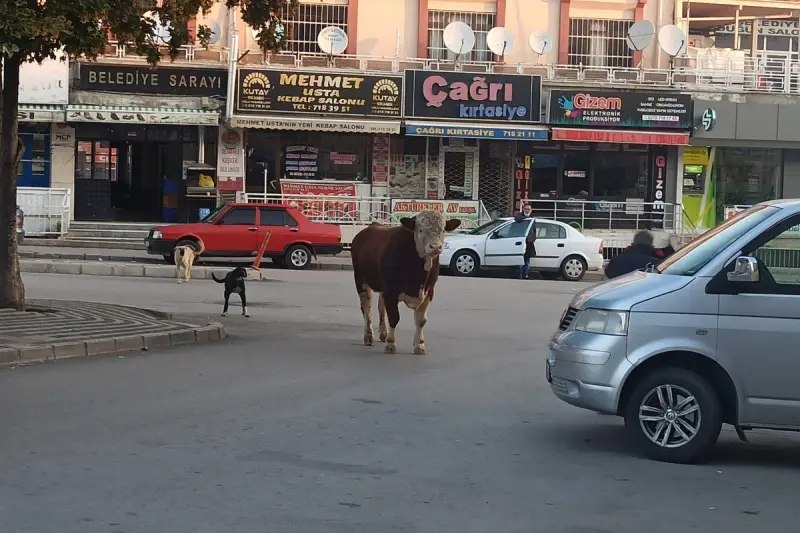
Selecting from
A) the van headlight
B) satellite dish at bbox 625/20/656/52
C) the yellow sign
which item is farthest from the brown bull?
the yellow sign

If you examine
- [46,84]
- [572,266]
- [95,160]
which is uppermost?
[46,84]

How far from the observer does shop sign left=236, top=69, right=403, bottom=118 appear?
30.0 m

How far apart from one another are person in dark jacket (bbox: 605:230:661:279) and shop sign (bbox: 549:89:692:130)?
20.1 m

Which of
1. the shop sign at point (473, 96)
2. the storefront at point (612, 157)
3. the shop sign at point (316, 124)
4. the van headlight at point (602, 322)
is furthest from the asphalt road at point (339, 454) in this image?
the storefront at point (612, 157)

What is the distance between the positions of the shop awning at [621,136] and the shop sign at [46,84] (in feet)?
47.2

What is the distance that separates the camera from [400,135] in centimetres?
3144

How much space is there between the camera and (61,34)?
1269 cm

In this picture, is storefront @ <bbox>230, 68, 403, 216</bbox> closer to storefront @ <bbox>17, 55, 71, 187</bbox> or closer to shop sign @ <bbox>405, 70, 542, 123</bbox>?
shop sign @ <bbox>405, 70, 542, 123</bbox>

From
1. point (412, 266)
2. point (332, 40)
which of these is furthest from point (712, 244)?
point (332, 40)

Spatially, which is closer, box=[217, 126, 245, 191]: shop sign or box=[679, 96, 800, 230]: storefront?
box=[217, 126, 245, 191]: shop sign

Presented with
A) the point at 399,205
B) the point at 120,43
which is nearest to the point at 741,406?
the point at 120,43

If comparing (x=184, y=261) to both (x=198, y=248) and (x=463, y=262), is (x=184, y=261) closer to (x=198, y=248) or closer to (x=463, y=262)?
(x=198, y=248)

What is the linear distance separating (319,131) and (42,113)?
7867mm

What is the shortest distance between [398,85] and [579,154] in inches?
254
